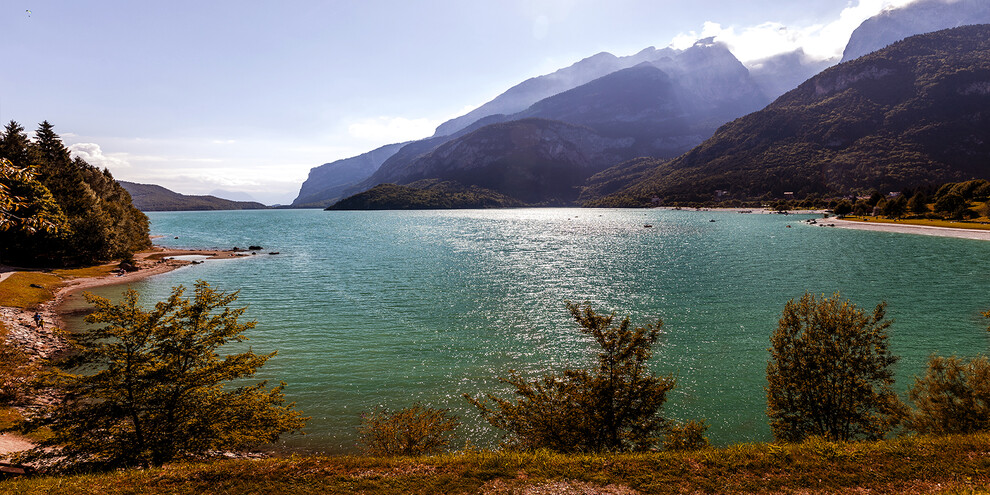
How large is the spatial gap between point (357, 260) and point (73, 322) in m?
55.2

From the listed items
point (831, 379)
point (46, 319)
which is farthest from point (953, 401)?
point (46, 319)

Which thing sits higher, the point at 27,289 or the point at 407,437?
the point at 27,289

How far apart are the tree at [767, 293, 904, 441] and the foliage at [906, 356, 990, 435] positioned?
3.35 feet

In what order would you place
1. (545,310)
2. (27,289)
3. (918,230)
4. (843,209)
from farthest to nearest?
(843,209) → (918,230) → (27,289) → (545,310)

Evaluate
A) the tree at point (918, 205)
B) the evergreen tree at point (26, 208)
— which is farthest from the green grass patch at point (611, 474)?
the tree at point (918, 205)

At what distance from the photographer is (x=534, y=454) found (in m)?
15.1

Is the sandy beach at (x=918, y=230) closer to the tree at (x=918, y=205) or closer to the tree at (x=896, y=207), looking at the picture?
the tree at (x=896, y=207)

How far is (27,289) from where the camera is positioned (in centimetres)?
5300

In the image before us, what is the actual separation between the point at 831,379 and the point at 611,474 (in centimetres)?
1473

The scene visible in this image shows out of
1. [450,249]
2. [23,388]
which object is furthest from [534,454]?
[450,249]

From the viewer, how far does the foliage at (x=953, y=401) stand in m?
17.6

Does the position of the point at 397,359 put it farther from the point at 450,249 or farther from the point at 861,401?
the point at 450,249

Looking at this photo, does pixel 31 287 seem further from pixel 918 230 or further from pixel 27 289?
pixel 918 230

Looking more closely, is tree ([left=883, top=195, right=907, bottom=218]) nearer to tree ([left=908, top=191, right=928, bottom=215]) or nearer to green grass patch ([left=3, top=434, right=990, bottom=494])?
tree ([left=908, top=191, right=928, bottom=215])
